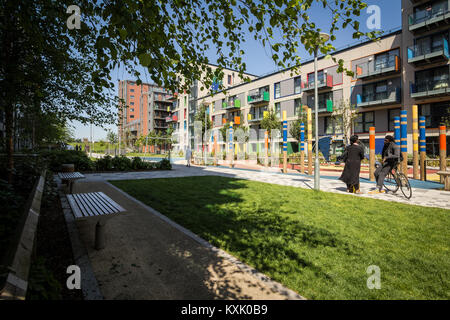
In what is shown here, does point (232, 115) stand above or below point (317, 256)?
above

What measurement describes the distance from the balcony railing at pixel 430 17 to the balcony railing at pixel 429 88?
4822 millimetres

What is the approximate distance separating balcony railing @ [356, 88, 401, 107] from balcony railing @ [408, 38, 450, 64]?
2951 millimetres

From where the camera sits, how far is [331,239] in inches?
163

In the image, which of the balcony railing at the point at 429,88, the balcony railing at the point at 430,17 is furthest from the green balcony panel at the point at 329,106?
the balcony railing at the point at 430,17

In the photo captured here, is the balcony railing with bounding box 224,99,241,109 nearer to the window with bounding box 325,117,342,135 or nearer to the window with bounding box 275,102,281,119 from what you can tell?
the window with bounding box 275,102,281,119

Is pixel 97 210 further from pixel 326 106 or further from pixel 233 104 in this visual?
pixel 233 104

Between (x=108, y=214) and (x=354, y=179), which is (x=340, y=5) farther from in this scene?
(x=354, y=179)

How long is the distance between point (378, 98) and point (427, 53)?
→ 16.8 feet

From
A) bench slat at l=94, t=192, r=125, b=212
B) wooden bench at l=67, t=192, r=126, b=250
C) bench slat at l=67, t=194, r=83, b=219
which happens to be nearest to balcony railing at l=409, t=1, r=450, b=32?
bench slat at l=94, t=192, r=125, b=212

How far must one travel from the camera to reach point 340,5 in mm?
3518

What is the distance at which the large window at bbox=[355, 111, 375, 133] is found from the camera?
84.9 ft

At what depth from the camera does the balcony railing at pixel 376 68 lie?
2323cm

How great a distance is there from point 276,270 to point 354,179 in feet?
21.7
